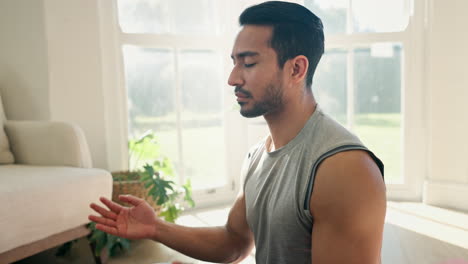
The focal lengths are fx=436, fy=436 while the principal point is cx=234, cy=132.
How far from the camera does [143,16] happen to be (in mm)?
2828

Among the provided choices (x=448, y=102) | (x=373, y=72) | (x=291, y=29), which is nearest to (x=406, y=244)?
(x=448, y=102)

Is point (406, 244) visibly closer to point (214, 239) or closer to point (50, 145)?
point (214, 239)

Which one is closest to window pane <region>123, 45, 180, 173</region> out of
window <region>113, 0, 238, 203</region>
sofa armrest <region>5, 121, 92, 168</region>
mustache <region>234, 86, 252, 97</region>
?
window <region>113, 0, 238, 203</region>

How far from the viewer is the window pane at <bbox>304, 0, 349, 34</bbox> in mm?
3141

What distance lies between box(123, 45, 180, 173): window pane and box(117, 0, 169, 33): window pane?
0.13 m

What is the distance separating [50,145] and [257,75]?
4.37ft

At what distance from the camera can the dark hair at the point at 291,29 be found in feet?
3.30

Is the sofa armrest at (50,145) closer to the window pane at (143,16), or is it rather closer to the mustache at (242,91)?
the window pane at (143,16)

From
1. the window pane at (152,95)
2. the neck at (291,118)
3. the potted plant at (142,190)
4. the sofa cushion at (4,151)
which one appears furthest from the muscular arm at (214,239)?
the window pane at (152,95)

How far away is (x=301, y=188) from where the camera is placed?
35.0 inches

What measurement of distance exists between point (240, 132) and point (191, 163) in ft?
1.36

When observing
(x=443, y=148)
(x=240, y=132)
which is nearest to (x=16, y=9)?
(x=240, y=132)

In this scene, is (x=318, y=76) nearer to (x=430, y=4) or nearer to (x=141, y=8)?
(x=430, y=4)

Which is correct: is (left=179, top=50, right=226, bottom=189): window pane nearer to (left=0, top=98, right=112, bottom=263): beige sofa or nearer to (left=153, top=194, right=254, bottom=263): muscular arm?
(left=0, top=98, right=112, bottom=263): beige sofa
